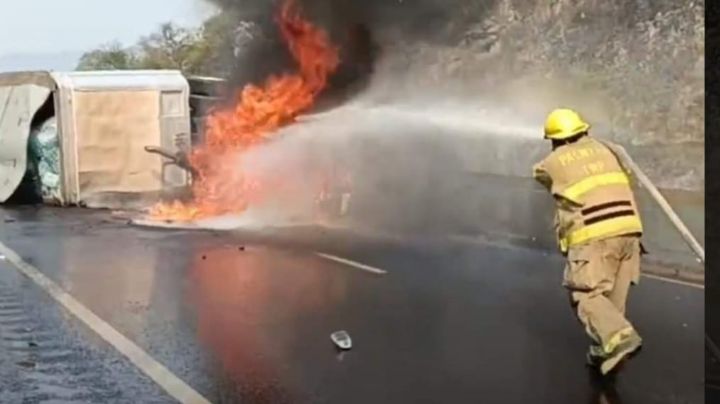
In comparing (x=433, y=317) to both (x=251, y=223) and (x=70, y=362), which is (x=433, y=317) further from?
(x=251, y=223)

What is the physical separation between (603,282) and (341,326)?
2140 mm

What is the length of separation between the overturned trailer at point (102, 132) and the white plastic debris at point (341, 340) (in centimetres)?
1227

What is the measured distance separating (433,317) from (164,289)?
8.59 ft

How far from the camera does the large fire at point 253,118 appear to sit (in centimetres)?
1652

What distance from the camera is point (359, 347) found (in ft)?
23.0

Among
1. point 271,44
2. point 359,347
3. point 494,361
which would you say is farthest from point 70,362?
point 271,44

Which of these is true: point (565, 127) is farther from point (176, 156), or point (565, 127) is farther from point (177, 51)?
point (177, 51)

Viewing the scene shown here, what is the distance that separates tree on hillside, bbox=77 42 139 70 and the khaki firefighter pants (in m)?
27.9

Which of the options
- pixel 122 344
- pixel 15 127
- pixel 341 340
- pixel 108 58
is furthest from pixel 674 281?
pixel 108 58

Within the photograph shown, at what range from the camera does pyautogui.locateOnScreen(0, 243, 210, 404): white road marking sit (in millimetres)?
5953

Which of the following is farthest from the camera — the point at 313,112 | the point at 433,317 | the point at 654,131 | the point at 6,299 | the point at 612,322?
the point at 313,112

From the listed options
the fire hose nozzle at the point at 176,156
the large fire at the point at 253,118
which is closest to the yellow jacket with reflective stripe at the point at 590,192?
the large fire at the point at 253,118

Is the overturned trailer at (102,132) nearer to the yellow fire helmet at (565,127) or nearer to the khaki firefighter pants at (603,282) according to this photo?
the yellow fire helmet at (565,127)

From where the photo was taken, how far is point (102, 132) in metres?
18.9
